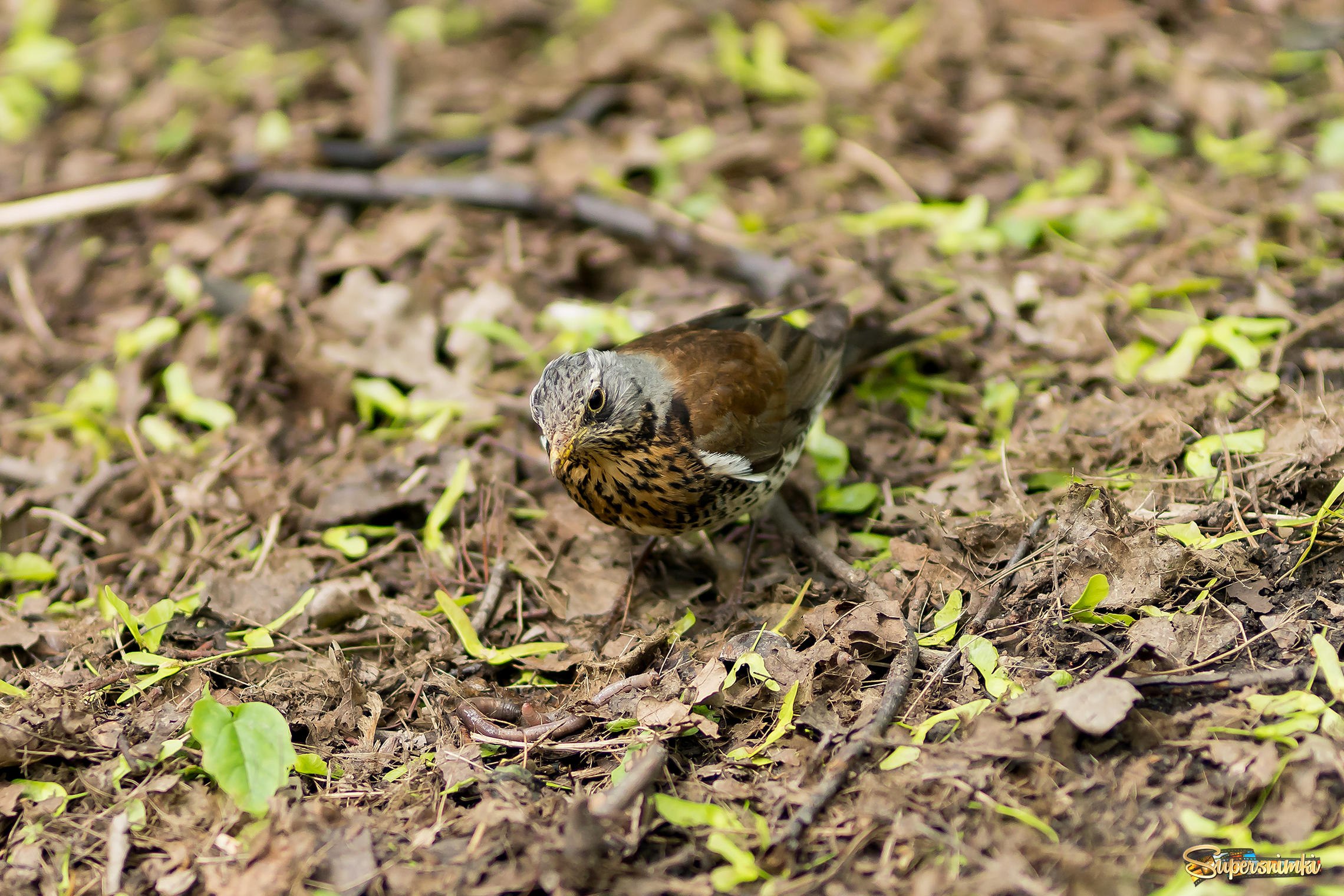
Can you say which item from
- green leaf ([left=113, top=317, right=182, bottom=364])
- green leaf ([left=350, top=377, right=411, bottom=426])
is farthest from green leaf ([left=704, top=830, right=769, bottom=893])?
green leaf ([left=113, top=317, right=182, bottom=364])

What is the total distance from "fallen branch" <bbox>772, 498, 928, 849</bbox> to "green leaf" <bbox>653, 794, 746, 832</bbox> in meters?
0.19

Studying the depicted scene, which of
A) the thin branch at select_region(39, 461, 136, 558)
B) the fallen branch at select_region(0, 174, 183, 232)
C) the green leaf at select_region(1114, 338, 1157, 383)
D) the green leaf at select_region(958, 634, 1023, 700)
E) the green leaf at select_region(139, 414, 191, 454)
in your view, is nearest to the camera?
the green leaf at select_region(958, 634, 1023, 700)

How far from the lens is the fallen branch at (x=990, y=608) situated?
3.62 metres

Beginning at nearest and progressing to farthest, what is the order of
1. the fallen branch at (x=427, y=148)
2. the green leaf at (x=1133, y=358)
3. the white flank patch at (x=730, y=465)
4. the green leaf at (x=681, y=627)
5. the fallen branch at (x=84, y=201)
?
the green leaf at (x=681, y=627), the white flank patch at (x=730, y=465), the green leaf at (x=1133, y=358), the fallen branch at (x=84, y=201), the fallen branch at (x=427, y=148)

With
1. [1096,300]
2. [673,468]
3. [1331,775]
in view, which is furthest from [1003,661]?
[1096,300]

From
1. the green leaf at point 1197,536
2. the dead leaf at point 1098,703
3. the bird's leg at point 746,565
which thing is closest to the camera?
the dead leaf at point 1098,703

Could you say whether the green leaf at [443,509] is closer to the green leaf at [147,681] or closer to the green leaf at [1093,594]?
the green leaf at [147,681]

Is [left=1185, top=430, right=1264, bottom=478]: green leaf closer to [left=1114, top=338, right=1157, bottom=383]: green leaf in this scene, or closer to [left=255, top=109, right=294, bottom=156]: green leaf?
[left=1114, top=338, right=1157, bottom=383]: green leaf

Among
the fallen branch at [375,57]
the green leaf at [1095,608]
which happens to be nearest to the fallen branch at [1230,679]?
the green leaf at [1095,608]

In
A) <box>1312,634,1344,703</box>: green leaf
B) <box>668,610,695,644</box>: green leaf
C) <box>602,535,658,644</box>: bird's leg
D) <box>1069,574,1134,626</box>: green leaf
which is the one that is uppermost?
<box>1312,634,1344,703</box>: green leaf

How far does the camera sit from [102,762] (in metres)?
3.63

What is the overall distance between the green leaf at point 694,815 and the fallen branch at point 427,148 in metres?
5.16

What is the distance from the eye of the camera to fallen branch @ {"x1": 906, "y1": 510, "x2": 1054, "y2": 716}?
3.62m

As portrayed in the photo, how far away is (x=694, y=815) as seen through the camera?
3.20 metres
